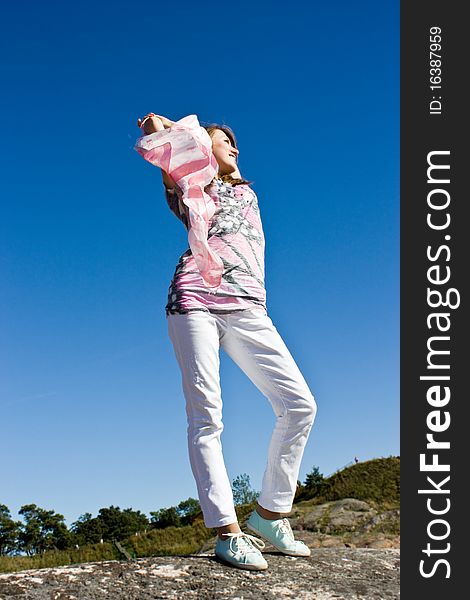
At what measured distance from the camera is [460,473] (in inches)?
179

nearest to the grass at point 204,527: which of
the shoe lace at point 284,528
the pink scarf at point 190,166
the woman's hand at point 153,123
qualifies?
the shoe lace at point 284,528

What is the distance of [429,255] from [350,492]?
737cm

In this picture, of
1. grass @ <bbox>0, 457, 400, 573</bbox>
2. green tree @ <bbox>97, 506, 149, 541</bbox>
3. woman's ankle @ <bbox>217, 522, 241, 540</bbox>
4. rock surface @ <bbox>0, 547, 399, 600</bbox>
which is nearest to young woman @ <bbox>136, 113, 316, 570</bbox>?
woman's ankle @ <bbox>217, 522, 241, 540</bbox>

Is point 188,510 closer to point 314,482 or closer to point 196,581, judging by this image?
point 314,482

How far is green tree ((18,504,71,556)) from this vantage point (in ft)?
33.9

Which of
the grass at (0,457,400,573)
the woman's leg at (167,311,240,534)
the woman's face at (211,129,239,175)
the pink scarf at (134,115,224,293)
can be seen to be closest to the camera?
the woman's leg at (167,311,240,534)

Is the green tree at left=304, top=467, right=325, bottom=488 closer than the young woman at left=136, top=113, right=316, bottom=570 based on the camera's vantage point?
No

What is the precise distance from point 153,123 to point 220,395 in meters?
1.82

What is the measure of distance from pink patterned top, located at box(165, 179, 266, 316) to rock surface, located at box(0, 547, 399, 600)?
5.15 feet

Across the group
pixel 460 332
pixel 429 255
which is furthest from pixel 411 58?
pixel 460 332

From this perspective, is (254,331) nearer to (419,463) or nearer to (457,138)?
(419,463)

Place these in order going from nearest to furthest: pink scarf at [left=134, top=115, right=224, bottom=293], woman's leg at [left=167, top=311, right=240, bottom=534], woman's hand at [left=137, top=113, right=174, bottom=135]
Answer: woman's leg at [left=167, top=311, right=240, bottom=534]
pink scarf at [left=134, top=115, right=224, bottom=293]
woman's hand at [left=137, top=113, right=174, bottom=135]

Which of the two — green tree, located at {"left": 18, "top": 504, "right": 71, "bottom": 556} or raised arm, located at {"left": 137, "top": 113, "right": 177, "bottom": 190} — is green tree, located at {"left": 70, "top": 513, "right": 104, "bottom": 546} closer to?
green tree, located at {"left": 18, "top": 504, "right": 71, "bottom": 556}

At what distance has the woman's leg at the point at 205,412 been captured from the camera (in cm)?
435
